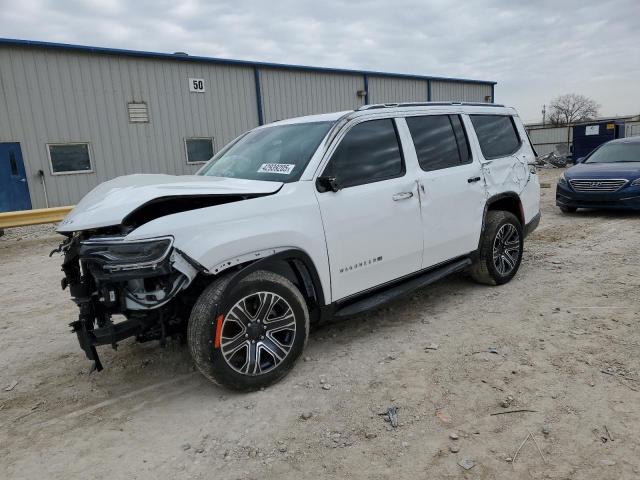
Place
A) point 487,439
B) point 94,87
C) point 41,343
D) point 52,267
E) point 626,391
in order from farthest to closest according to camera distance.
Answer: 1. point 94,87
2. point 52,267
3. point 41,343
4. point 626,391
5. point 487,439

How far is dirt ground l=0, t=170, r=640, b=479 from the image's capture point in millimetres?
2553

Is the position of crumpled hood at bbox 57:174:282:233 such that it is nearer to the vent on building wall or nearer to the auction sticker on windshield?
the auction sticker on windshield

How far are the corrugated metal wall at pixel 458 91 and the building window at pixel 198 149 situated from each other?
442 inches

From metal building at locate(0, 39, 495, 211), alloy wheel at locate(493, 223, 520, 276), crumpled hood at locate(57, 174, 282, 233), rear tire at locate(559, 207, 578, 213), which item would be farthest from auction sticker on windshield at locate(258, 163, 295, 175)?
metal building at locate(0, 39, 495, 211)

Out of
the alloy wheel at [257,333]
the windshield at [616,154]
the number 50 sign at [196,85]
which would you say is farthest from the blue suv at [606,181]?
A: the number 50 sign at [196,85]

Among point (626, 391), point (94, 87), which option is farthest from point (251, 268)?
point (94, 87)

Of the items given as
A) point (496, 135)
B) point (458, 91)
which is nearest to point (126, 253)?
point (496, 135)

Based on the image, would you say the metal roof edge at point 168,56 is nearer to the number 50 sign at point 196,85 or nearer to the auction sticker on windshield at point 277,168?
the number 50 sign at point 196,85

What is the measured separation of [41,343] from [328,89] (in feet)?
50.0

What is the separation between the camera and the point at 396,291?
4.04m

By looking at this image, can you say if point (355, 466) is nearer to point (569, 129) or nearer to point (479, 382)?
point (479, 382)

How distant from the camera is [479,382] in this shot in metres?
3.27

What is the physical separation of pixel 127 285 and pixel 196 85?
42.7 feet

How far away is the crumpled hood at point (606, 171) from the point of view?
895cm
